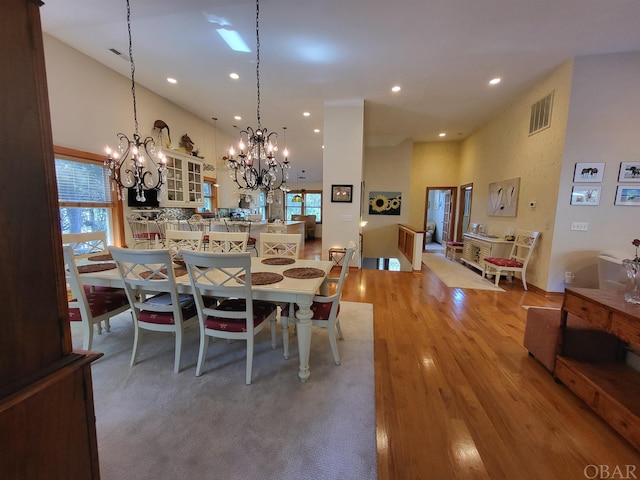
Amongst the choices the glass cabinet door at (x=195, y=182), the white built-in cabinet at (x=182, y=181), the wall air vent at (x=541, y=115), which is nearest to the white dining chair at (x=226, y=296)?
the white built-in cabinet at (x=182, y=181)

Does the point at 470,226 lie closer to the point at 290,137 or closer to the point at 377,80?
the point at 377,80

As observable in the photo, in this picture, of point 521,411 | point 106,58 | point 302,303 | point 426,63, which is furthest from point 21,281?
point 106,58

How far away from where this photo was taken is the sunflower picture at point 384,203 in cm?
773

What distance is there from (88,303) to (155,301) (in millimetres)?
484

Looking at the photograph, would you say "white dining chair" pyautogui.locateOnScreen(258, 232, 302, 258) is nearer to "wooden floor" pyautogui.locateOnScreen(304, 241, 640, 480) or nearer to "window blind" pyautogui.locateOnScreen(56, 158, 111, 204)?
"wooden floor" pyautogui.locateOnScreen(304, 241, 640, 480)

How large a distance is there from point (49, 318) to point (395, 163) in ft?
26.1

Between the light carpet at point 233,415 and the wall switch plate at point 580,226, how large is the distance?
12.1 ft

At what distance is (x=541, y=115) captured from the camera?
13.4ft

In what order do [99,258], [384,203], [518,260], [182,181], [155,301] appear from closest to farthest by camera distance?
[155,301] → [99,258] → [518,260] → [182,181] → [384,203]

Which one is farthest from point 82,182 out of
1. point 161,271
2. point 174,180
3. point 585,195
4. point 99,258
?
point 585,195

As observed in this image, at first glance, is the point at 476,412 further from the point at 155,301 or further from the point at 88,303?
the point at 88,303

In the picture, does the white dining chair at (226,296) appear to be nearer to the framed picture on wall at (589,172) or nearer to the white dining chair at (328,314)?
the white dining chair at (328,314)

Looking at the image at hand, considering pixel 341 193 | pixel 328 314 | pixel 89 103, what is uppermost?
pixel 89 103

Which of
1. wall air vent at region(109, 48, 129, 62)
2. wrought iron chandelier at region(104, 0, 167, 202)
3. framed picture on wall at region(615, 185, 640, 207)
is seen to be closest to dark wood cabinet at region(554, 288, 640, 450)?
framed picture on wall at region(615, 185, 640, 207)
